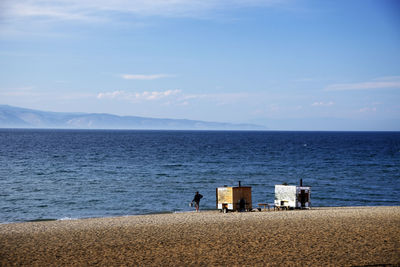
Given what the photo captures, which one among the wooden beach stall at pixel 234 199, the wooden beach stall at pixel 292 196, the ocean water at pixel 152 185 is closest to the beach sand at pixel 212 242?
the wooden beach stall at pixel 234 199

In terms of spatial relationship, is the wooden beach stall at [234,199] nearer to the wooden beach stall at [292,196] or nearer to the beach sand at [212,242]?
the wooden beach stall at [292,196]

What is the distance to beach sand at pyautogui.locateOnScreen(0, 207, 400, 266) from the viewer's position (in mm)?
14008

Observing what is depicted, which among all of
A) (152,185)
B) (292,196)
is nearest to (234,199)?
(292,196)

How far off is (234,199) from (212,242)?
10.1 metres

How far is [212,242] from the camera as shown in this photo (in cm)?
1656

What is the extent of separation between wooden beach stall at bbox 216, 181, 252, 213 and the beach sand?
382 cm

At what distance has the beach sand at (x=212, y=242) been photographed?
14008 millimetres

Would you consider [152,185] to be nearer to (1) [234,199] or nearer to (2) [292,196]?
(1) [234,199]

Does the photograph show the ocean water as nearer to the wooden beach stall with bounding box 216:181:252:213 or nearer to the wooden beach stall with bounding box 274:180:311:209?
the wooden beach stall with bounding box 216:181:252:213

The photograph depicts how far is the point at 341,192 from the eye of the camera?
39031 mm

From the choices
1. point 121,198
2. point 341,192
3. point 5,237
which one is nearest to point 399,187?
point 341,192

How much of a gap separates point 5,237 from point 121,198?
57.1ft

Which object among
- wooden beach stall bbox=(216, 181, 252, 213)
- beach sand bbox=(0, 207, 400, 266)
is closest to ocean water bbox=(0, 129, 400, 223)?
wooden beach stall bbox=(216, 181, 252, 213)

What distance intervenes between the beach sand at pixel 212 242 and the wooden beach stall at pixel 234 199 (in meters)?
3.82
